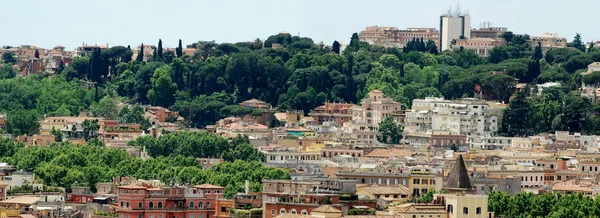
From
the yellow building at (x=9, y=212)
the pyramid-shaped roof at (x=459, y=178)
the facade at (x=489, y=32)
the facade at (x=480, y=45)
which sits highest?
the facade at (x=489, y=32)

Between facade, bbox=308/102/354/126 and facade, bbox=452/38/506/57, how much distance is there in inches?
922

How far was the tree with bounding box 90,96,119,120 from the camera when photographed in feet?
452

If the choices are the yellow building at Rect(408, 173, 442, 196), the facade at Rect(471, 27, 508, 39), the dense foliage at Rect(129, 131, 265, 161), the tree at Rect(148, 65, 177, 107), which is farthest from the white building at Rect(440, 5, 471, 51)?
the yellow building at Rect(408, 173, 442, 196)

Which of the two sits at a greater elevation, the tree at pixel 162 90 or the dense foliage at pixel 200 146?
the tree at pixel 162 90

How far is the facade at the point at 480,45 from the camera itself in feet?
529

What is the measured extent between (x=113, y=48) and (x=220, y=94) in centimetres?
1928

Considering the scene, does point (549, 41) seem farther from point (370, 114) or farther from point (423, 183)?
point (423, 183)

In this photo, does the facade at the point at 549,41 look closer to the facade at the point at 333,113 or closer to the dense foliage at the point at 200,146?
the facade at the point at 333,113

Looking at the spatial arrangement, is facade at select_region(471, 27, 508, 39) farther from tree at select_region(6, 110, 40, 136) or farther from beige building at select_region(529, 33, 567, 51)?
tree at select_region(6, 110, 40, 136)

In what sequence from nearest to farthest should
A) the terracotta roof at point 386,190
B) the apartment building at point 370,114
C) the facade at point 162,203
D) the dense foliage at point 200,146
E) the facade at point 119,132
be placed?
1. the facade at point 162,203
2. the terracotta roof at point 386,190
3. the dense foliage at point 200,146
4. the facade at point 119,132
5. the apartment building at point 370,114

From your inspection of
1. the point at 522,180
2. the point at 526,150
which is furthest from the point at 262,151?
the point at 522,180

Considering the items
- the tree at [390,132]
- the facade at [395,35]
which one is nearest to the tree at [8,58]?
the facade at [395,35]

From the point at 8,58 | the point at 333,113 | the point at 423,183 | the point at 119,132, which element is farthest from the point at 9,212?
the point at 8,58

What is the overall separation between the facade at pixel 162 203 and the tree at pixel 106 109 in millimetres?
64561
